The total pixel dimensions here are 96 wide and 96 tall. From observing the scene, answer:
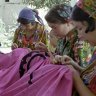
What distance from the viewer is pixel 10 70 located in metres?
2.42

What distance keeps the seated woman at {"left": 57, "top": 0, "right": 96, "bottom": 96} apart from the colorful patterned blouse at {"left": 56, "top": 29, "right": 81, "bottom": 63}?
56 centimetres

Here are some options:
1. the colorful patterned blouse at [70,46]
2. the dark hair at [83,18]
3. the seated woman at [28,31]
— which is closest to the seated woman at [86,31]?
the dark hair at [83,18]

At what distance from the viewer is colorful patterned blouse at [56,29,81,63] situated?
2.16m

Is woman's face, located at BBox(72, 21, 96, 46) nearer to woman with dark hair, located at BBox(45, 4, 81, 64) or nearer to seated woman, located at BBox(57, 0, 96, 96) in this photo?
seated woman, located at BBox(57, 0, 96, 96)

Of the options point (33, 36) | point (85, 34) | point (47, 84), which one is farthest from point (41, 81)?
point (33, 36)

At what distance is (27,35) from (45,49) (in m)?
1.03

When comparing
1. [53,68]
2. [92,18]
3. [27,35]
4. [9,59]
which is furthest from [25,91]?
[27,35]

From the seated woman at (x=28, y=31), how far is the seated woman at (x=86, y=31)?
5.97ft

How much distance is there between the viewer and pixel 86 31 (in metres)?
1.50

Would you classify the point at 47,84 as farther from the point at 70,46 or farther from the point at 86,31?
the point at 70,46

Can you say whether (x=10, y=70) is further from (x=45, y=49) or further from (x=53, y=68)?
(x=53, y=68)

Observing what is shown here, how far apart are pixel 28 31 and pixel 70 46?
135 cm

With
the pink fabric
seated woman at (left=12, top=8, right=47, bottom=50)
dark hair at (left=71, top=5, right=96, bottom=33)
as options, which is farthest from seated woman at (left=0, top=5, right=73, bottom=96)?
seated woman at (left=12, top=8, right=47, bottom=50)

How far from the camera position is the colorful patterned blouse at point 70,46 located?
2156 millimetres
